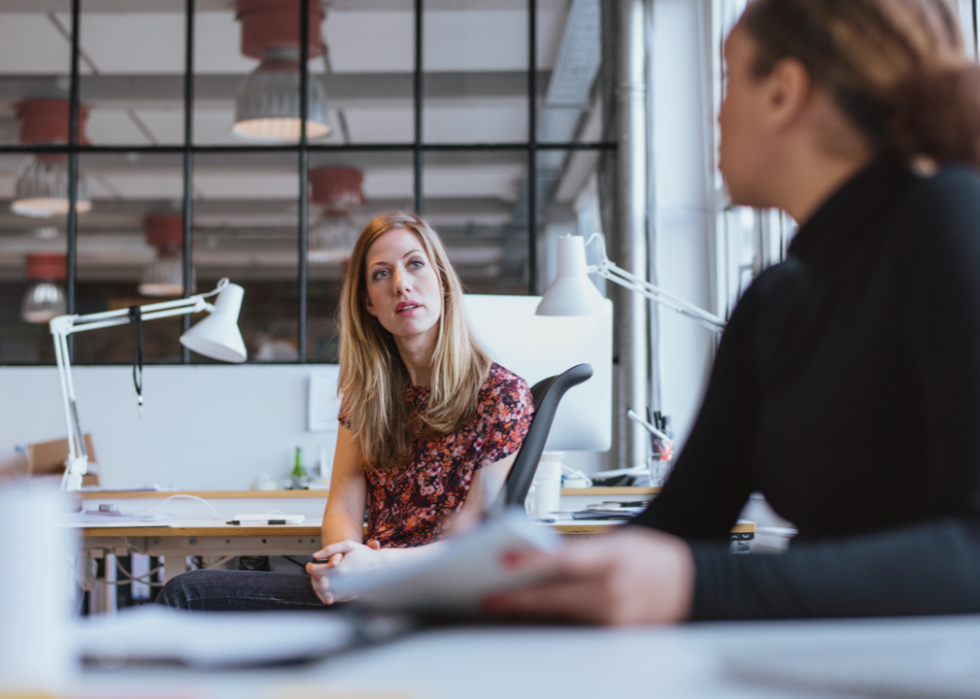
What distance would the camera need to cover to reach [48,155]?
566 cm

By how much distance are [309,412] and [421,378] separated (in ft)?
10.1

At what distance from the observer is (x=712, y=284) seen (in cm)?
525

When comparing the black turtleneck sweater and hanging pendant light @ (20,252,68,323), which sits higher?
hanging pendant light @ (20,252,68,323)

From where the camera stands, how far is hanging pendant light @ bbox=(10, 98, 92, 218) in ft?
18.5

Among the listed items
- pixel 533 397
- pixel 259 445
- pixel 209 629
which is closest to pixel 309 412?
pixel 259 445

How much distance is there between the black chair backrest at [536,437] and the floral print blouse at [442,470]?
5 cm

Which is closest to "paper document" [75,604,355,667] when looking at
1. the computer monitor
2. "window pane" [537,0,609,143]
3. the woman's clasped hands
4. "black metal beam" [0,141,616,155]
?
the woman's clasped hands

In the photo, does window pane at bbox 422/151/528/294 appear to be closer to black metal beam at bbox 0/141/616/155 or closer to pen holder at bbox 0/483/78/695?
black metal beam at bbox 0/141/616/155

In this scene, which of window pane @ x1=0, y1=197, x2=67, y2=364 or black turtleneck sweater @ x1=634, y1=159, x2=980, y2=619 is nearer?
black turtleneck sweater @ x1=634, y1=159, x2=980, y2=619

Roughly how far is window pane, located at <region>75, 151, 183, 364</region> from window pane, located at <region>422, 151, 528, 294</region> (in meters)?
1.66

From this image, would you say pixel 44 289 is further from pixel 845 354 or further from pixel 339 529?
pixel 845 354

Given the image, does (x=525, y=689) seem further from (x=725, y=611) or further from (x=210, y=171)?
(x=210, y=171)

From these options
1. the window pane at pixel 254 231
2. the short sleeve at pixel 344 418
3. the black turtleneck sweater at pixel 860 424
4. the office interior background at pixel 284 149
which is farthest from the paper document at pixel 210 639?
the window pane at pixel 254 231

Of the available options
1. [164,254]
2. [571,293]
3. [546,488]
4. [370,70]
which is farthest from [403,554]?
A: [370,70]
